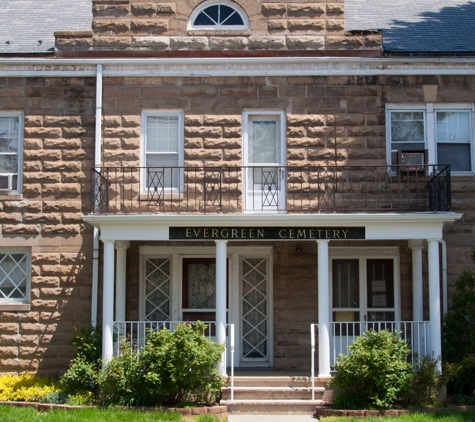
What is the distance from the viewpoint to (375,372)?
12.8 metres

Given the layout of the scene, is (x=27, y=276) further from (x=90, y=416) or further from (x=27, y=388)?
(x=90, y=416)

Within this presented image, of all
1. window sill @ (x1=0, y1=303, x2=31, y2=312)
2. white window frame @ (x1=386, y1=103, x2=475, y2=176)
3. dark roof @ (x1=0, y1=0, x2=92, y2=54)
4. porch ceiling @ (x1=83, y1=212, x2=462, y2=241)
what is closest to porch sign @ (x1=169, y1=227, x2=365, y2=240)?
porch ceiling @ (x1=83, y1=212, x2=462, y2=241)

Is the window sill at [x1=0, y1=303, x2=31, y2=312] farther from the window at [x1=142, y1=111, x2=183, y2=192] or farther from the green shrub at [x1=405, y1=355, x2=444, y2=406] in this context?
the green shrub at [x1=405, y1=355, x2=444, y2=406]

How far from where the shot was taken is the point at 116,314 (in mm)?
14719

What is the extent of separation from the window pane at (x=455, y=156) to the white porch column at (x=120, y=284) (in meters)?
6.93

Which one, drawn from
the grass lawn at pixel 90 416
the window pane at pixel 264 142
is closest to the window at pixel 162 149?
the window pane at pixel 264 142

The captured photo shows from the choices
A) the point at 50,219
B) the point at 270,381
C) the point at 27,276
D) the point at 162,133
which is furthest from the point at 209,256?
the point at 27,276

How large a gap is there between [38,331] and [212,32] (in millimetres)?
7194

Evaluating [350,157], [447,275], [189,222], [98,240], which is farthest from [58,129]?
[447,275]

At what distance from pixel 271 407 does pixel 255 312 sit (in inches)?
109

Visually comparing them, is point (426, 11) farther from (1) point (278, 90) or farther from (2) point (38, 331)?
(2) point (38, 331)

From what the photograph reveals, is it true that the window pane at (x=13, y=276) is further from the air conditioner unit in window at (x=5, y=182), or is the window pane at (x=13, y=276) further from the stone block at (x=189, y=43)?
the stone block at (x=189, y=43)

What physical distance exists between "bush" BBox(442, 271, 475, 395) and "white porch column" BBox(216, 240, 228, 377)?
166 inches

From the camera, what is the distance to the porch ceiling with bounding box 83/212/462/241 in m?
13.7
